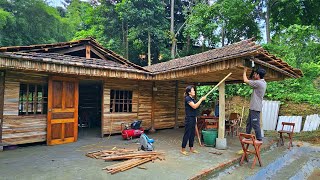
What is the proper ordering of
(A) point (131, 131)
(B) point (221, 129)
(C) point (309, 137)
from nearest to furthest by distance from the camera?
(B) point (221, 129)
(A) point (131, 131)
(C) point (309, 137)

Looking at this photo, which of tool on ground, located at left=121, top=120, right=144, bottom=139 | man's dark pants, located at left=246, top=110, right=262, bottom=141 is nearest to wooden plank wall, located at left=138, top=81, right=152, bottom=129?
tool on ground, located at left=121, top=120, right=144, bottom=139

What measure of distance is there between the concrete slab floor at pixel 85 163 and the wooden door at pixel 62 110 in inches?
15.4

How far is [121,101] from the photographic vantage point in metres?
9.12

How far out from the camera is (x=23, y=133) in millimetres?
6594

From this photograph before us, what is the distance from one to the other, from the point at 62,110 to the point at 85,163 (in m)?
2.79

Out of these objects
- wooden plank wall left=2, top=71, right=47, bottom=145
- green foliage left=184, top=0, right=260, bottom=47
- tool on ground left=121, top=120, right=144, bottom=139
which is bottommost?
tool on ground left=121, top=120, right=144, bottom=139

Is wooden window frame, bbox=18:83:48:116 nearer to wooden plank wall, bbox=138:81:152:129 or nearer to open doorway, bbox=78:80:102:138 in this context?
wooden plank wall, bbox=138:81:152:129

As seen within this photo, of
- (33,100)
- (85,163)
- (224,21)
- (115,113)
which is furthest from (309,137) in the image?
(224,21)

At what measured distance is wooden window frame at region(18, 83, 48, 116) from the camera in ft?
22.3

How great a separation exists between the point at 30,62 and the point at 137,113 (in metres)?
4.70

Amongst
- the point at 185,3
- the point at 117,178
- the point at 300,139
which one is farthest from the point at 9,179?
the point at 185,3

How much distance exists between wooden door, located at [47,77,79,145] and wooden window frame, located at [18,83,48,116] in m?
0.34

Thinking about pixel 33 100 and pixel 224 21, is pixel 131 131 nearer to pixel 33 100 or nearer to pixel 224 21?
pixel 33 100

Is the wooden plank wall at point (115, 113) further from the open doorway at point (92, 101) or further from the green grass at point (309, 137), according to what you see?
the green grass at point (309, 137)
